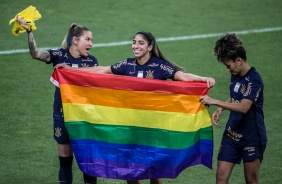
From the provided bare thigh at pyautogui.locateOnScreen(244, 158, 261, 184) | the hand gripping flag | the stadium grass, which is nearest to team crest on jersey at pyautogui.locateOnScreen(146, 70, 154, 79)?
the hand gripping flag

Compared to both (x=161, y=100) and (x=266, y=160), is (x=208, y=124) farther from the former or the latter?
(x=266, y=160)

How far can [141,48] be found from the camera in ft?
29.0

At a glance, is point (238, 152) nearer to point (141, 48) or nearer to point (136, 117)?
point (136, 117)

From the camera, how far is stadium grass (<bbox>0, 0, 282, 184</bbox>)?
35.1ft

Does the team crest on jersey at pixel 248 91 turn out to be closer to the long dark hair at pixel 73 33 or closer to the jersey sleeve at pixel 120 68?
the jersey sleeve at pixel 120 68

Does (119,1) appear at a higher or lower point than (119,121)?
higher

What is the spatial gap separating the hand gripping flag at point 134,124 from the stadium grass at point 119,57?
4.69 feet

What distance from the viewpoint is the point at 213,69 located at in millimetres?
15148

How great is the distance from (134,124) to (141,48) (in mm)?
909

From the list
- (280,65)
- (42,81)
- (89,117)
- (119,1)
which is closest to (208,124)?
(89,117)

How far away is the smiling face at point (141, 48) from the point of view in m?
8.84

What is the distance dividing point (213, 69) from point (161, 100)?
21.2 ft

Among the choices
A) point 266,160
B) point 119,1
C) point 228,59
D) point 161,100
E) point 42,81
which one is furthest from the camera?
point 119,1

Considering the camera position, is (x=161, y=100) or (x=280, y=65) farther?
(x=280, y=65)
